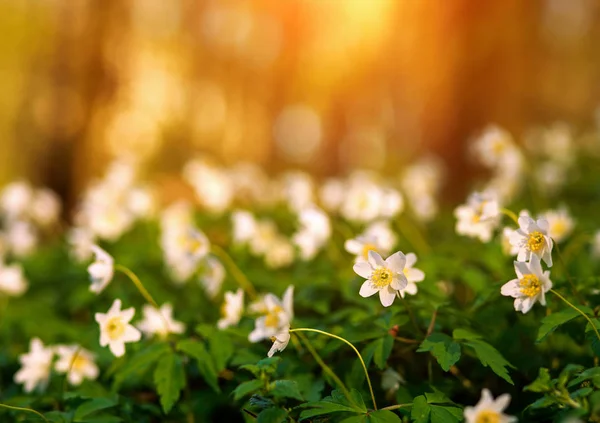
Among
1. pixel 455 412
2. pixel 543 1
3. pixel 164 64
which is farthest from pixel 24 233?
pixel 164 64

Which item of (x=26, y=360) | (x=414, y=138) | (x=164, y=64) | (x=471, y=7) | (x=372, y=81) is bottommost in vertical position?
(x=164, y=64)

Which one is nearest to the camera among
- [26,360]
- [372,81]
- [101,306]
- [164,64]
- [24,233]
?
[26,360]

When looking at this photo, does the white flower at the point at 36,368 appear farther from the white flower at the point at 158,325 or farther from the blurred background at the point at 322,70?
the blurred background at the point at 322,70

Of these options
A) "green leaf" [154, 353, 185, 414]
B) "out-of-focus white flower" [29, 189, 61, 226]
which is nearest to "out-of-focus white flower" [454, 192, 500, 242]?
"green leaf" [154, 353, 185, 414]

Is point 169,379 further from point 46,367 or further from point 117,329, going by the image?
point 46,367

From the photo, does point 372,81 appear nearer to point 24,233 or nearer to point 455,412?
point 24,233

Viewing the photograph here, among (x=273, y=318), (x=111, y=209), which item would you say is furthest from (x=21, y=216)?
(x=273, y=318)
